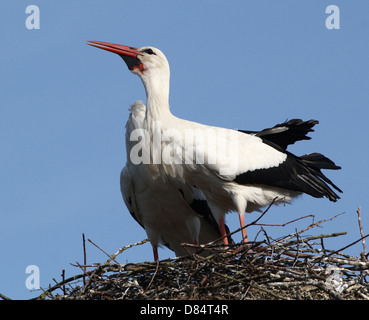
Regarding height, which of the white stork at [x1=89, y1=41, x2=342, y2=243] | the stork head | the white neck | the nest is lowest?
the nest

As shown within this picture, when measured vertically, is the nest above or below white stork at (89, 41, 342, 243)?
below

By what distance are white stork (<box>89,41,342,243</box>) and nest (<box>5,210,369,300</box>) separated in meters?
1.10

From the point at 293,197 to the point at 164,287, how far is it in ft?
7.71

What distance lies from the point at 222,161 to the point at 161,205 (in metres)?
1.04

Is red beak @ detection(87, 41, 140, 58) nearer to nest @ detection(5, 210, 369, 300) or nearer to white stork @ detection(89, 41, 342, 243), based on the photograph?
white stork @ detection(89, 41, 342, 243)

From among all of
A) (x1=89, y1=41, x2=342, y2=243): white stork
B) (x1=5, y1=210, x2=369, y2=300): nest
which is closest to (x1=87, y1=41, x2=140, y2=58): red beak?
(x1=89, y1=41, x2=342, y2=243): white stork

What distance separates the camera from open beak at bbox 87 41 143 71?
7.85m

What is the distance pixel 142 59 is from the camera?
7.82 m

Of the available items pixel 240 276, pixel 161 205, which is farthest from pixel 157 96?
pixel 240 276

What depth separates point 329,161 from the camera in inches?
314

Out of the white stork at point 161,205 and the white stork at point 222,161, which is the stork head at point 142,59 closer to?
the white stork at point 222,161

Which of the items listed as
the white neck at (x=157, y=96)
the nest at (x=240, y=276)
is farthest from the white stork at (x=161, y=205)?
the nest at (x=240, y=276)
